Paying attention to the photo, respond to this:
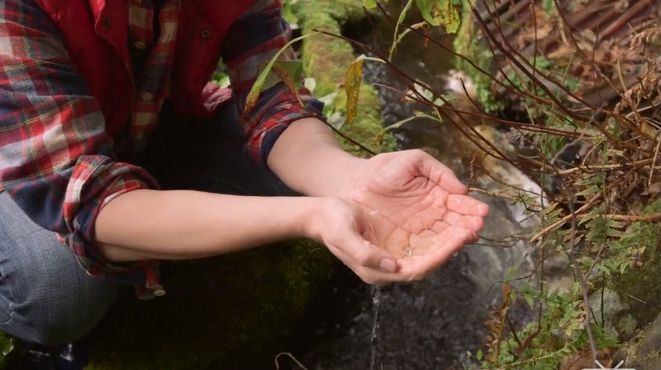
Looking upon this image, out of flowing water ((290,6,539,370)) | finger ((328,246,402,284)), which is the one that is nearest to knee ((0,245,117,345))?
flowing water ((290,6,539,370))

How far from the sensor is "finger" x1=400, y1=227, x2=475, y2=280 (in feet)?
4.66

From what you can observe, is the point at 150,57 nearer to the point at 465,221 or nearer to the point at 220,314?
the point at 220,314

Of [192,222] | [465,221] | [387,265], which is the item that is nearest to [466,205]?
[465,221]

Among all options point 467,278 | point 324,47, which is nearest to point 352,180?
point 467,278

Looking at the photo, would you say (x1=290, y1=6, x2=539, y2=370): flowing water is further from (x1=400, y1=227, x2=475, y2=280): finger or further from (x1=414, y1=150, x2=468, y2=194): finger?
(x1=400, y1=227, x2=475, y2=280): finger

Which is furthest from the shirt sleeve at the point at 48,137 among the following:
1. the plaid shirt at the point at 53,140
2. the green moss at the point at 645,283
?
the green moss at the point at 645,283

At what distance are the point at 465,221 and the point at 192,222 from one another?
2.02 feet

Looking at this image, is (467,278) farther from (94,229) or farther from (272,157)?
(94,229)

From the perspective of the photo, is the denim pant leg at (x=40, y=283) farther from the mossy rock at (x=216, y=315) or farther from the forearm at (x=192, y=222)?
the forearm at (x=192, y=222)

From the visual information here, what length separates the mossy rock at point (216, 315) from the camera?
2.18 meters

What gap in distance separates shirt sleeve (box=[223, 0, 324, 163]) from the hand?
0.43 metres

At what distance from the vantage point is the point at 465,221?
1565 millimetres

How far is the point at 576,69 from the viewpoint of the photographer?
3666 millimetres

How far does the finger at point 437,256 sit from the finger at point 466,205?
6cm
